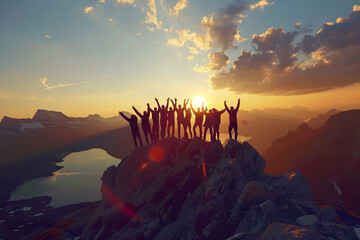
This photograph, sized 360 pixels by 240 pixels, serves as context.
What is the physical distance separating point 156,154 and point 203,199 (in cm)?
945

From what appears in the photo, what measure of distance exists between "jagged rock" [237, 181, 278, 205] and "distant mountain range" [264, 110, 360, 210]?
6180 centimetres

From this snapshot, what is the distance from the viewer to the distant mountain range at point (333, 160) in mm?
58312

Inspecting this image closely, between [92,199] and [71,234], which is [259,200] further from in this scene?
[92,199]

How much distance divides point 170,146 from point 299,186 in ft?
47.7

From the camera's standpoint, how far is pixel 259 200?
44.5 feet

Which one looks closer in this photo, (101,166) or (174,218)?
(174,218)

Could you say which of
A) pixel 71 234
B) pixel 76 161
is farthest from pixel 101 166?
pixel 71 234

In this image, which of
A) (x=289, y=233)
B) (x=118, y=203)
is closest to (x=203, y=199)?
(x=289, y=233)

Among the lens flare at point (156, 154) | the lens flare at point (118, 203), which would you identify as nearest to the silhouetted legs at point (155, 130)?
the lens flare at point (156, 154)

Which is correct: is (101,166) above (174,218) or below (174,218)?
below

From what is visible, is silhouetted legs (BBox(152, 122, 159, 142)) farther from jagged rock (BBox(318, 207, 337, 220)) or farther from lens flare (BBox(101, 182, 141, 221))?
jagged rock (BBox(318, 207, 337, 220))

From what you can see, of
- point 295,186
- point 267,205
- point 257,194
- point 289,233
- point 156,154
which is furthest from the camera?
point 156,154

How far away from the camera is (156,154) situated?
910 inches

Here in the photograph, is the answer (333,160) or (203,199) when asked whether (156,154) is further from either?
(333,160)
